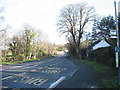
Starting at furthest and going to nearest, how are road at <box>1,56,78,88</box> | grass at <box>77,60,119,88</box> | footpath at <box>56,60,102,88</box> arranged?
road at <box>1,56,78,88</box>, footpath at <box>56,60,102,88</box>, grass at <box>77,60,119,88</box>

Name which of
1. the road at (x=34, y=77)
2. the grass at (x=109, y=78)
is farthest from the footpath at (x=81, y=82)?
the road at (x=34, y=77)

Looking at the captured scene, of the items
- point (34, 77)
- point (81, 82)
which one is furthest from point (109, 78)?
point (34, 77)

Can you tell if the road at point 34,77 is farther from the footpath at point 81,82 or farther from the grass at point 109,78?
the grass at point 109,78

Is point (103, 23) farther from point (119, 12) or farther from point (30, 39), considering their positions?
point (30, 39)

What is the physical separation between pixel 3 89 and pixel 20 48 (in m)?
38.3

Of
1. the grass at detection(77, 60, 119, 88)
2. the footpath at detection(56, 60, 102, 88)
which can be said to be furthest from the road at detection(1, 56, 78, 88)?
the grass at detection(77, 60, 119, 88)

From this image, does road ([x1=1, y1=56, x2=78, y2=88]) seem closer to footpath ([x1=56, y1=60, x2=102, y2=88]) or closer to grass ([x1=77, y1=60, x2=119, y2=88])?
footpath ([x1=56, y1=60, x2=102, y2=88])

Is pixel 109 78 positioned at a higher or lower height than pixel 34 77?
higher

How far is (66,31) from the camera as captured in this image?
37562 mm

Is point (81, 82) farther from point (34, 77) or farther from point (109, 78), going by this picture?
point (34, 77)

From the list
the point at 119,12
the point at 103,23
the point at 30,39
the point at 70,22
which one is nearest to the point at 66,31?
the point at 70,22

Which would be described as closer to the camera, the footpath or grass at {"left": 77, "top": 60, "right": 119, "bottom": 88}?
grass at {"left": 77, "top": 60, "right": 119, "bottom": 88}

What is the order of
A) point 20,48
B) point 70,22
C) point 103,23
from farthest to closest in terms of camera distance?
point 20,48, point 70,22, point 103,23

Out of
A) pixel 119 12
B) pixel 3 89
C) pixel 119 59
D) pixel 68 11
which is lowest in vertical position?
pixel 3 89
